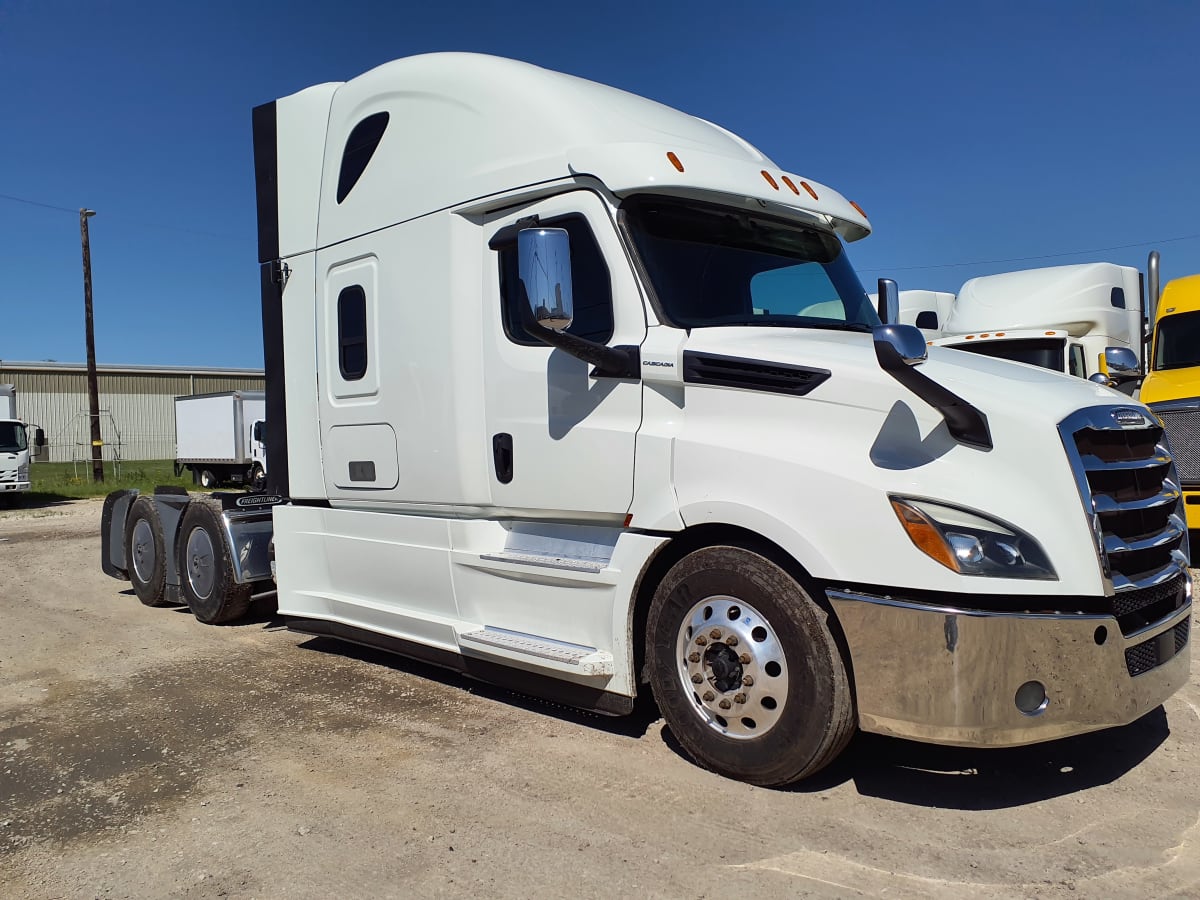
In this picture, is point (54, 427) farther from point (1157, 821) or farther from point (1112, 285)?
point (1157, 821)

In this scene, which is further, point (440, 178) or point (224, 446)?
point (224, 446)

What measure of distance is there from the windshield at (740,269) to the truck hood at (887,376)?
236 millimetres

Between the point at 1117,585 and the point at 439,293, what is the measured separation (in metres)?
3.57

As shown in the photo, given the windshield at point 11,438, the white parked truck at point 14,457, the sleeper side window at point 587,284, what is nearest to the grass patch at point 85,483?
the white parked truck at point 14,457

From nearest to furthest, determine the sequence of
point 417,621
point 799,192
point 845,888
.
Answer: point 845,888, point 799,192, point 417,621

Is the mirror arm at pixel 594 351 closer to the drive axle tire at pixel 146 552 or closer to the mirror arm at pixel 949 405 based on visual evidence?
the mirror arm at pixel 949 405

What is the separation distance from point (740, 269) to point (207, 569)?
532 centimetres

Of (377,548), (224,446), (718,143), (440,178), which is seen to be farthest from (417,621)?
(224,446)

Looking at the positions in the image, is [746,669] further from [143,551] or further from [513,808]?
[143,551]

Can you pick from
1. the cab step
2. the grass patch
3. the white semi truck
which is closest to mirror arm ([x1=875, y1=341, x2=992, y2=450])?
the white semi truck

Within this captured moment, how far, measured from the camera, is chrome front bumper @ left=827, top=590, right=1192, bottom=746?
3.32 m

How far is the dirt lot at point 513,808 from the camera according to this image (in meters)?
3.21

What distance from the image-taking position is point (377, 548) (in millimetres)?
5695

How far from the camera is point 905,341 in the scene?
3461 millimetres
